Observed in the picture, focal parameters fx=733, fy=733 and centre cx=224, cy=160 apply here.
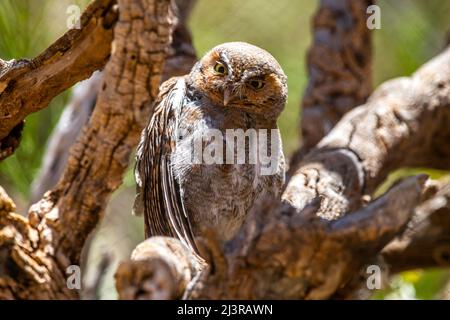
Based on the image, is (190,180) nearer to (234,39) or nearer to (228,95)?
(228,95)

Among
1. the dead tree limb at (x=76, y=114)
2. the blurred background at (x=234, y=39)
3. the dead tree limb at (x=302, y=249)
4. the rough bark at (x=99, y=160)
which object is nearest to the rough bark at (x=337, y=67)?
the blurred background at (x=234, y=39)

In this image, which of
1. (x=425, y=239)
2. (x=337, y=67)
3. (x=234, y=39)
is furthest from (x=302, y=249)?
(x=234, y=39)

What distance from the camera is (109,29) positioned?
8.22 feet

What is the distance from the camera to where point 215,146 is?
2697mm

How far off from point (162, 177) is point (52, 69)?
60 centimetres

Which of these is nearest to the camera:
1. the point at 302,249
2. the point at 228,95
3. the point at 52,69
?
the point at 302,249

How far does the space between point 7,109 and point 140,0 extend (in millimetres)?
561

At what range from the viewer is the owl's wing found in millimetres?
2723

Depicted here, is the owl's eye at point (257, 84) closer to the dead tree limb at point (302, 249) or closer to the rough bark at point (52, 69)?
the rough bark at point (52, 69)

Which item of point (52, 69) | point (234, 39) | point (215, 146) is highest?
point (234, 39)

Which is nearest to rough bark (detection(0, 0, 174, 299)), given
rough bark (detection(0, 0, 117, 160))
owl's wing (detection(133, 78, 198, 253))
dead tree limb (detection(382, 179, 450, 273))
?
rough bark (detection(0, 0, 117, 160))

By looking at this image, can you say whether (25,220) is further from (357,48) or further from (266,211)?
(357,48)

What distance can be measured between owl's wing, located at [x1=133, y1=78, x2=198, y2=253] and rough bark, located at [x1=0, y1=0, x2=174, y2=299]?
A: 218mm

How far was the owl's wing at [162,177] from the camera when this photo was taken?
2.72 m
